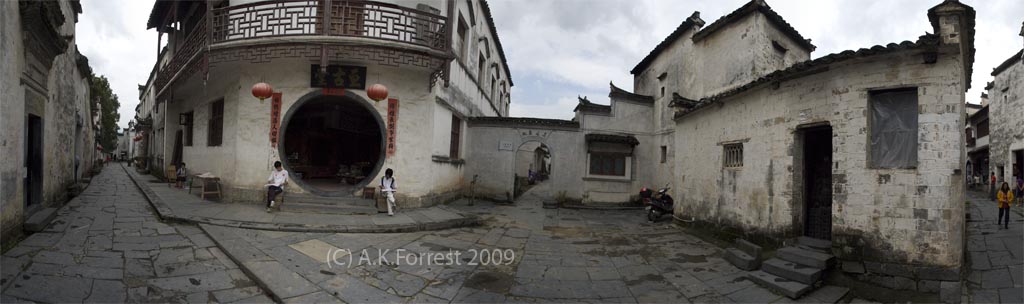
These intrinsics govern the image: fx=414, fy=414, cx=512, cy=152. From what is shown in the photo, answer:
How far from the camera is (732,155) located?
808 centimetres

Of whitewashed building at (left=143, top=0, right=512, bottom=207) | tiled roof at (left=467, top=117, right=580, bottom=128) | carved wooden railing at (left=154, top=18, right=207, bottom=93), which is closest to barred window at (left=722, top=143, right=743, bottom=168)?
whitewashed building at (left=143, top=0, right=512, bottom=207)

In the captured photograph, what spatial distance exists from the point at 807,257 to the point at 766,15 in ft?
29.0

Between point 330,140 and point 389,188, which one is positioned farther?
point 330,140

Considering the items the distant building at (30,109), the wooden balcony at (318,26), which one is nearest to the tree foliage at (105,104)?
the distant building at (30,109)

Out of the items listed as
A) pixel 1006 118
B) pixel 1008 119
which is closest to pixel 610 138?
pixel 1008 119

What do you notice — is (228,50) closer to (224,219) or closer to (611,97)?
(224,219)

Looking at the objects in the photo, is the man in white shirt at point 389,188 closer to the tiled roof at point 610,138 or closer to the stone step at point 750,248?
the stone step at point 750,248

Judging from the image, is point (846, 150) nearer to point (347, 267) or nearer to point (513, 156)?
point (347, 267)

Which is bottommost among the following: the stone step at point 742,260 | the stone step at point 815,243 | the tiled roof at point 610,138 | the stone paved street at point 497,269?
the stone paved street at point 497,269

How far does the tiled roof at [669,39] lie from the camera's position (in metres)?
13.7

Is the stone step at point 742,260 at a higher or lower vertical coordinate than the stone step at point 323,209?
lower

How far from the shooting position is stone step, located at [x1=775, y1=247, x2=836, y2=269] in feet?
18.1

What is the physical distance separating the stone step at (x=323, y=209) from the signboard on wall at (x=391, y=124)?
1522 mm

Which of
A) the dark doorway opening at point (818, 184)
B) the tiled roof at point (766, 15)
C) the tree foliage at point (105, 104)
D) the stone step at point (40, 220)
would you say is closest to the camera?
the stone step at point (40, 220)
